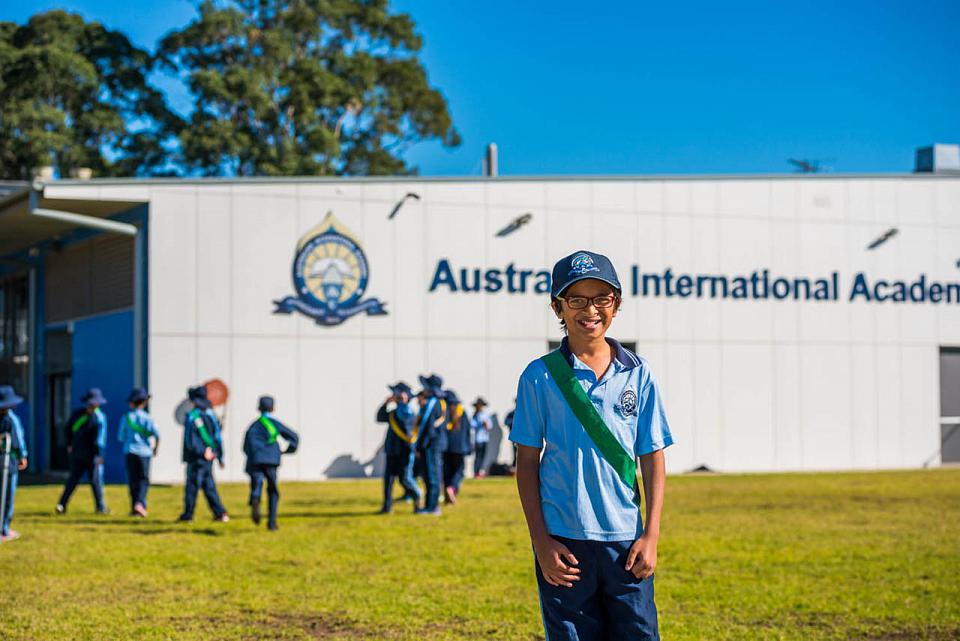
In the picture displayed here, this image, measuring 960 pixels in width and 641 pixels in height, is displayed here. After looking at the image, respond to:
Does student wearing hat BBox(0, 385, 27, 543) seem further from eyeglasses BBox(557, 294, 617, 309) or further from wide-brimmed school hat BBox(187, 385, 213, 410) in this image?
eyeglasses BBox(557, 294, 617, 309)

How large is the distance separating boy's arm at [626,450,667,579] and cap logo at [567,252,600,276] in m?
0.75

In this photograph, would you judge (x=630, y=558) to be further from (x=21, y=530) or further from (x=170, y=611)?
(x=21, y=530)

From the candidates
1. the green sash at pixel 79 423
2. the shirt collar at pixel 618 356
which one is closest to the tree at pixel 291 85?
the green sash at pixel 79 423

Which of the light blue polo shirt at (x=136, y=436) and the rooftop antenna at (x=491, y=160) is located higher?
the rooftop antenna at (x=491, y=160)

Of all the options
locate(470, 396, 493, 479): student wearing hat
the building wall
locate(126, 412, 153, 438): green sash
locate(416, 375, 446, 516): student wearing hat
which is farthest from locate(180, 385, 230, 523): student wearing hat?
locate(470, 396, 493, 479): student wearing hat

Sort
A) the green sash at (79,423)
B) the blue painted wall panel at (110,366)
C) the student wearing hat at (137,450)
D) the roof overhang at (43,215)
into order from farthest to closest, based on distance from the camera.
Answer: the blue painted wall panel at (110,366) < the roof overhang at (43,215) < the green sash at (79,423) < the student wearing hat at (137,450)

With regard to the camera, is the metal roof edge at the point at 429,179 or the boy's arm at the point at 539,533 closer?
the boy's arm at the point at 539,533

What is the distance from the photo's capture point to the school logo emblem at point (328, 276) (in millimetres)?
26781

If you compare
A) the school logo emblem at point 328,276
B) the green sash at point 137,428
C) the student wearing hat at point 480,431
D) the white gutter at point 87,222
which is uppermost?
the white gutter at point 87,222

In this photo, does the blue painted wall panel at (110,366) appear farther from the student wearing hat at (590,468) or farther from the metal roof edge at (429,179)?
the student wearing hat at (590,468)

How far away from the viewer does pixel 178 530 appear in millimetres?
15648

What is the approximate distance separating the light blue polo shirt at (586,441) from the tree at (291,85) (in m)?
36.5

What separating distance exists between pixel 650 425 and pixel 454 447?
48.5ft

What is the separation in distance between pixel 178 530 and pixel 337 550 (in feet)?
11.3
